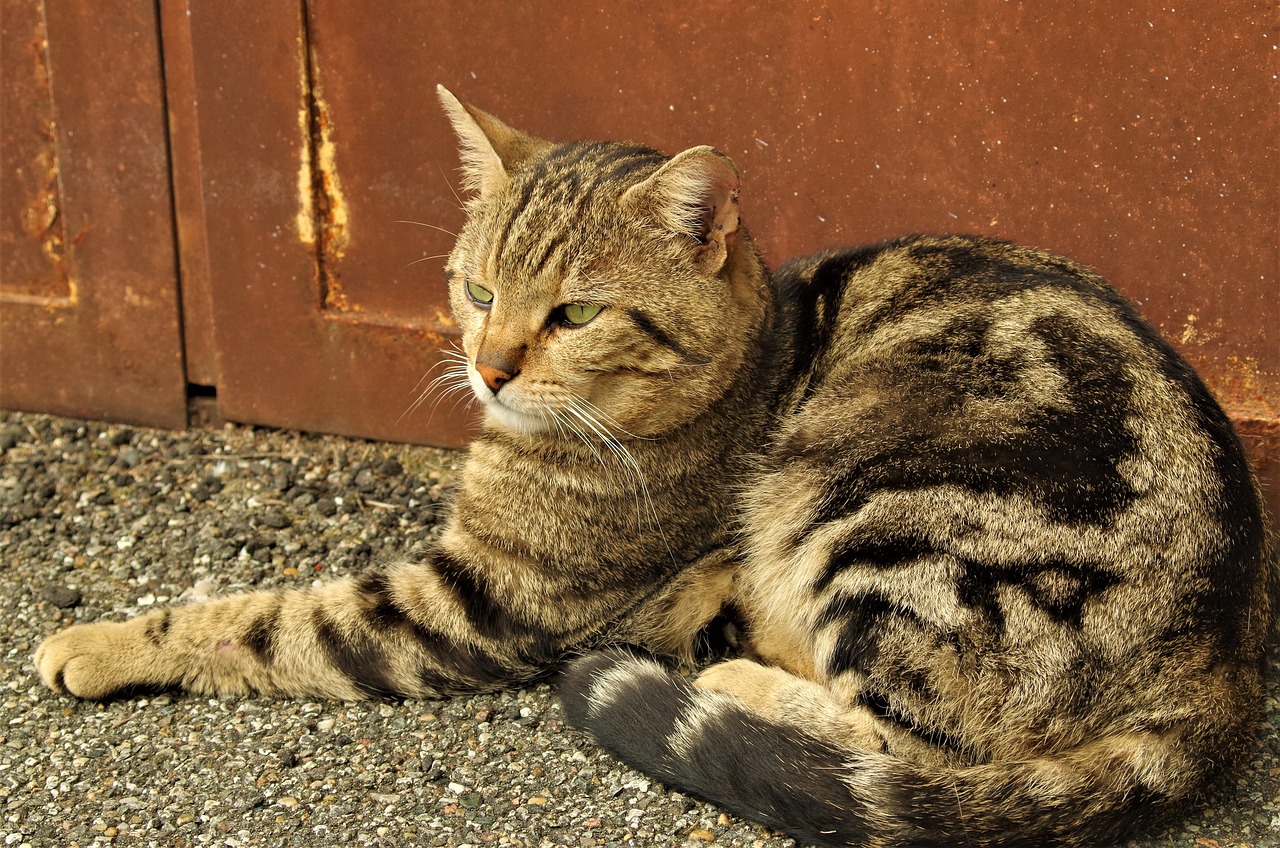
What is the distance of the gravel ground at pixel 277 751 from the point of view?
2.67 meters

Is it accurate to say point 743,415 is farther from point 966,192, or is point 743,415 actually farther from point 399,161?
point 399,161

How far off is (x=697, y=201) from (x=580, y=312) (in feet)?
1.25

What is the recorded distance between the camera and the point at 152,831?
2641mm

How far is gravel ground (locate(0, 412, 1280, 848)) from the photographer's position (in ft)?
8.76

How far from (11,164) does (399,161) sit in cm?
152

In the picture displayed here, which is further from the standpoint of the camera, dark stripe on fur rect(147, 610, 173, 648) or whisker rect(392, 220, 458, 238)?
whisker rect(392, 220, 458, 238)

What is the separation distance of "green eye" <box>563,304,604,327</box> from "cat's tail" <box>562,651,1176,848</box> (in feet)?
3.00

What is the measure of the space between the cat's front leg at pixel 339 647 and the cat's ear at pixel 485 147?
100cm

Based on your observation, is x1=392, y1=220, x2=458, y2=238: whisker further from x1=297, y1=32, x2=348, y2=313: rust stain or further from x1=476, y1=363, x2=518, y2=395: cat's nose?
x1=476, y1=363, x2=518, y2=395: cat's nose

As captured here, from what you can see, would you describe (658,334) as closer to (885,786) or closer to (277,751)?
(885,786)

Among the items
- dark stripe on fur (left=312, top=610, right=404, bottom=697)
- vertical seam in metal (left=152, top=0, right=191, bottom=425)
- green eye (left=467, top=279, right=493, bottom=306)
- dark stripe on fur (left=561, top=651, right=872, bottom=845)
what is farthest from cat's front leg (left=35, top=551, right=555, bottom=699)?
vertical seam in metal (left=152, top=0, right=191, bottom=425)

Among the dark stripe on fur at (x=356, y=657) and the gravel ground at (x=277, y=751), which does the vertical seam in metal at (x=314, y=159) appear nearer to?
the gravel ground at (x=277, y=751)

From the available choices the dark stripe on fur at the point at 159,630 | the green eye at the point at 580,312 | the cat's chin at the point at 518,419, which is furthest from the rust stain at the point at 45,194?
the green eye at the point at 580,312

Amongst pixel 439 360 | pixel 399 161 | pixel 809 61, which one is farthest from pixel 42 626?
pixel 809 61
